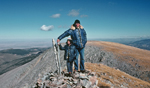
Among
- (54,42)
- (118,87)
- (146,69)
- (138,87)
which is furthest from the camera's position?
(146,69)

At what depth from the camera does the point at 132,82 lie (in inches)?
464

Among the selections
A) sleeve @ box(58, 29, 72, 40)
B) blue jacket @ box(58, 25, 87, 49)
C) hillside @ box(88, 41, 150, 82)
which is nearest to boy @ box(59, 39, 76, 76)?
blue jacket @ box(58, 25, 87, 49)

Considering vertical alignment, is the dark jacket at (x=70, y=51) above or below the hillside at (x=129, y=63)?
above

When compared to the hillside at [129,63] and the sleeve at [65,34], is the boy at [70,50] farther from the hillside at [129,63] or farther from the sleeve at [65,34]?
the hillside at [129,63]

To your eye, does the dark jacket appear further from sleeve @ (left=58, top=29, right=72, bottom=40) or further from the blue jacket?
sleeve @ (left=58, top=29, right=72, bottom=40)

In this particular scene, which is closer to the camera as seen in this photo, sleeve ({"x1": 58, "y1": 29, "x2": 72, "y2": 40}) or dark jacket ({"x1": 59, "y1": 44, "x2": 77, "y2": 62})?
sleeve ({"x1": 58, "y1": 29, "x2": 72, "y2": 40})

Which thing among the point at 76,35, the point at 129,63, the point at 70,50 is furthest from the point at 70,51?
the point at 129,63

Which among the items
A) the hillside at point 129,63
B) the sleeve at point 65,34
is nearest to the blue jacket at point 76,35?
the sleeve at point 65,34

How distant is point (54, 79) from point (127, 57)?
2272 centimetres

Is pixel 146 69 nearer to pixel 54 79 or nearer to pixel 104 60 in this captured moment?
pixel 104 60

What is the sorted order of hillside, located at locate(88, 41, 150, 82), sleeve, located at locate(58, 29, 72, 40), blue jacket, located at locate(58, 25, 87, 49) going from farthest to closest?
hillside, located at locate(88, 41, 150, 82) → blue jacket, located at locate(58, 25, 87, 49) → sleeve, located at locate(58, 29, 72, 40)

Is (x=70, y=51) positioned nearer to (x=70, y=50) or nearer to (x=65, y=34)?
(x=70, y=50)

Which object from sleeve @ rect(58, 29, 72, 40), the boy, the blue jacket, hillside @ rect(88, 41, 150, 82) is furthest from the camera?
hillside @ rect(88, 41, 150, 82)

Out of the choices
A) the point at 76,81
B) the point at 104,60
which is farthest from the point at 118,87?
the point at 104,60
